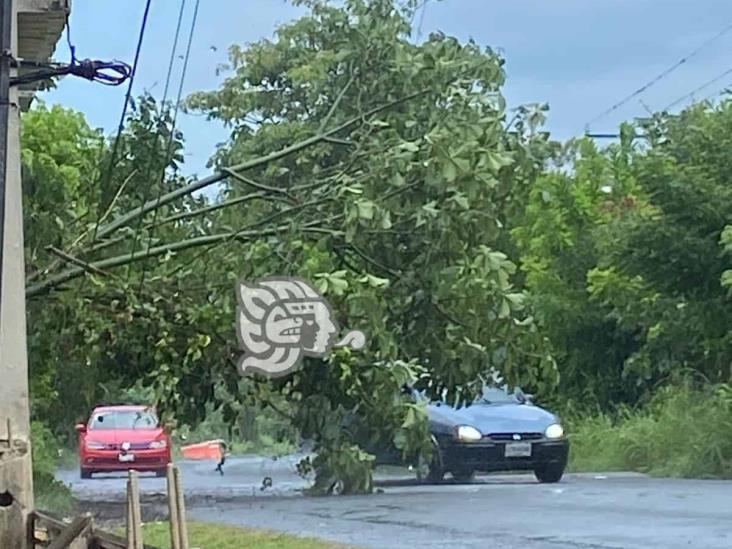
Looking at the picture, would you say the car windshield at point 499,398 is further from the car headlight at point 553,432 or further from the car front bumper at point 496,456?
the car front bumper at point 496,456

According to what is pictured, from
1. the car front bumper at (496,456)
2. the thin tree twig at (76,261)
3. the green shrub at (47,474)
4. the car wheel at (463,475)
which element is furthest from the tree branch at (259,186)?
the car wheel at (463,475)

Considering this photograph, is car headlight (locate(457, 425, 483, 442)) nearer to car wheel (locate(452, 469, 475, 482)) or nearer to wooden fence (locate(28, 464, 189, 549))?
car wheel (locate(452, 469, 475, 482))

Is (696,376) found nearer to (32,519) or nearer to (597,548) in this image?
(597,548)

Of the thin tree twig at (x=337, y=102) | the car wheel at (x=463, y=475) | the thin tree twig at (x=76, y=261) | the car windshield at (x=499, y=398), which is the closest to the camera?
the thin tree twig at (x=76, y=261)

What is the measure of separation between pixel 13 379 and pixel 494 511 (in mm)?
5429

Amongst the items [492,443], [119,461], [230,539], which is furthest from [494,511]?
[119,461]

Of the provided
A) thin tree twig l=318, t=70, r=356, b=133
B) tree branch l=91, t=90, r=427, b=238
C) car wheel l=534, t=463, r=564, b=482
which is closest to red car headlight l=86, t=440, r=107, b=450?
car wheel l=534, t=463, r=564, b=482

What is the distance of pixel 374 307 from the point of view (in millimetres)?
12391

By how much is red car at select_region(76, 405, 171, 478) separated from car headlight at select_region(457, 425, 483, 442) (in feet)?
14.4

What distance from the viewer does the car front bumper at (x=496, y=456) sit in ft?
56.2

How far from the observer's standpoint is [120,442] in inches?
816

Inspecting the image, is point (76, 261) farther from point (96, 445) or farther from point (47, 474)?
point (96, 445)

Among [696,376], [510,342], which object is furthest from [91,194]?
[696,376]

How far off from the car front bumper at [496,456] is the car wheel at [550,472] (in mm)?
49
